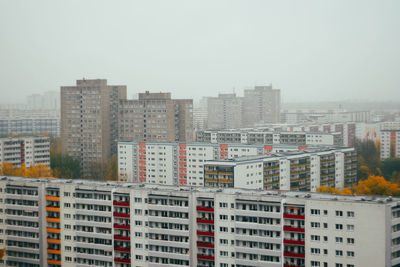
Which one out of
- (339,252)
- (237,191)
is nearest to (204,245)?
(237,191)

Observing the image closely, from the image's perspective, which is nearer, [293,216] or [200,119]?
[293,216]

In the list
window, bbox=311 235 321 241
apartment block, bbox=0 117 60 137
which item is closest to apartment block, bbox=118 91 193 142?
apartment block, bbox=0 117 60 137

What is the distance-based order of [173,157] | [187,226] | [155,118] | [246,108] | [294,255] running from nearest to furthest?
[294,255]
[187,226]
[173,157]
[155,118]
[246,108]

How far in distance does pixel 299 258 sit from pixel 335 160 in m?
17.6

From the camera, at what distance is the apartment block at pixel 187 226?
15.9 meters

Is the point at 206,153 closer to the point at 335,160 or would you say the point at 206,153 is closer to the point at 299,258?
the point at 335,160

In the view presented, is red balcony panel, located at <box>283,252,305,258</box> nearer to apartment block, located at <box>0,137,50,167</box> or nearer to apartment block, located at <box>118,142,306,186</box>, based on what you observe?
apartment block, located at <box>118,142,306,186</box>

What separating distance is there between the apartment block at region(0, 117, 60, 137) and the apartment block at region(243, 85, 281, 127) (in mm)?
31020

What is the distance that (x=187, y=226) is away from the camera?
727 inches

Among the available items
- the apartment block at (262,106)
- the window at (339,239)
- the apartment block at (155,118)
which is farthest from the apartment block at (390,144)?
the window at (339,239)

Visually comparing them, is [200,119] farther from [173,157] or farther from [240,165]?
[240,165]

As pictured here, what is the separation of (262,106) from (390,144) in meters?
39.5

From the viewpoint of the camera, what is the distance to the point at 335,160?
33.6 metres

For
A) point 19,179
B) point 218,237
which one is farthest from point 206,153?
point 218,237
